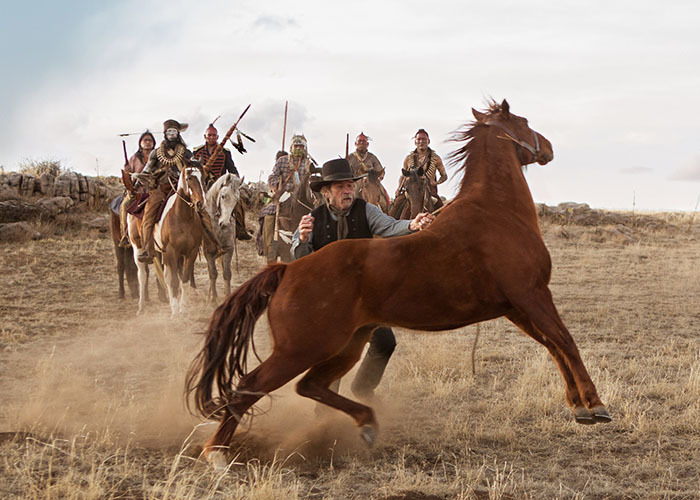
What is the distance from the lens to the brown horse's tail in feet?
13.8

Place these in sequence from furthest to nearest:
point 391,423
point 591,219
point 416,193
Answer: point 591,219 < point 416,193 < point 391,423

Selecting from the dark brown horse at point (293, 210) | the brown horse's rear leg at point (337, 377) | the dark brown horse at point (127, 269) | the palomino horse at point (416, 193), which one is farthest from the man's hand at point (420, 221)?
the dark brown horse at point (127, 269)

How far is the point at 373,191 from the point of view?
479 inches

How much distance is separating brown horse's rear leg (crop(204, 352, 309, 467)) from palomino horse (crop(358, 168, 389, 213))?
799 cm

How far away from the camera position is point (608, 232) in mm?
27875

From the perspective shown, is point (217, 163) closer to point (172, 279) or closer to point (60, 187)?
point (172, 279)

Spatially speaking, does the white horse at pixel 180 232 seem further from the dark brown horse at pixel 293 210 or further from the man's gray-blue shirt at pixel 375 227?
the man's gray-blue shirt at pixel 375 227

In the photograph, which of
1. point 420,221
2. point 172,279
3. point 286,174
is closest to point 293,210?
point 286,174

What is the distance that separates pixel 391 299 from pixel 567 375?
116 cm

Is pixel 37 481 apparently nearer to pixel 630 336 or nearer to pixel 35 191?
pixel 630 336

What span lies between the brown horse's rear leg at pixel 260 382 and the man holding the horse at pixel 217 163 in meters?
9.23

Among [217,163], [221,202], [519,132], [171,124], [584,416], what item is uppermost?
[171,124]

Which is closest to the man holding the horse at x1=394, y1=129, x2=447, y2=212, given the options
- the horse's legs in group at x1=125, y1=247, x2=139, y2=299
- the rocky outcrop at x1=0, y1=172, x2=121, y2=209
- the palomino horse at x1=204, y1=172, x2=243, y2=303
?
the palomino horse at x1=204, y1=172, x2=243, y2=303

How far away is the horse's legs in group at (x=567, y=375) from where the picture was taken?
3.94 meters
